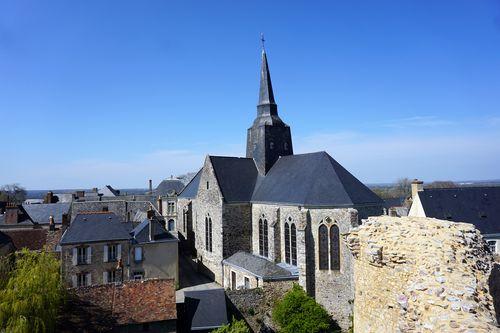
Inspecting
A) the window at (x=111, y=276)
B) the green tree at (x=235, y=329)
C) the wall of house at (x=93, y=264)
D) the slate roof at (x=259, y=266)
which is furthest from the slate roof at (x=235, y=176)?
the green tree at (x=235, y=329)

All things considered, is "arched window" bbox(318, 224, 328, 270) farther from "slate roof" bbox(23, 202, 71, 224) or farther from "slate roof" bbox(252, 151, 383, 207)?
"slate roof" bbox(23, 202, 71, 224)

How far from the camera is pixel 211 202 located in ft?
79.7

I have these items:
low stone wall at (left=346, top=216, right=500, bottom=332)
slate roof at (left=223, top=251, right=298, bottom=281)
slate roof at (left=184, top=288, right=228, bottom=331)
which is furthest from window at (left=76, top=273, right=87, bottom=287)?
low stone wall at (left=346, top=216, right=500, bottom=332)

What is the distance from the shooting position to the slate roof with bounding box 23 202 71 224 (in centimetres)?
3669

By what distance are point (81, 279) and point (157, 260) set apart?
434cm

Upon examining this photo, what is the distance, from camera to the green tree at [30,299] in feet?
34.1

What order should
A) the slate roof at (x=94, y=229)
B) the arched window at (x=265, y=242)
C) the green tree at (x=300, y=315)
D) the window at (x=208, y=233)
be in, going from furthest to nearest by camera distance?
1. the window at (x=208, y=233)
2. the arched window at (x=265, y=242)
3. the slate roof at (x=94, y=229)
4. the green tree at (x=300, y=315)

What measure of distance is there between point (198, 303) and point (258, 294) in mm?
3381

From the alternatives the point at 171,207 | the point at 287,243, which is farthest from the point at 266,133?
the point at 171,207

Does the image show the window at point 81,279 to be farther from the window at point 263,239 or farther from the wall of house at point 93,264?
the window at point 263,239

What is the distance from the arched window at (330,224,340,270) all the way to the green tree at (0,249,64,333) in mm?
11736

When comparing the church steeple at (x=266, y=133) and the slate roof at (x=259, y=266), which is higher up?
the church steeple at (x=266, y=133)

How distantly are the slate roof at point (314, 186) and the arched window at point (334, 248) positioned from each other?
130 centimetres

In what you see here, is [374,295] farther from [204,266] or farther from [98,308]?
[204,266]
